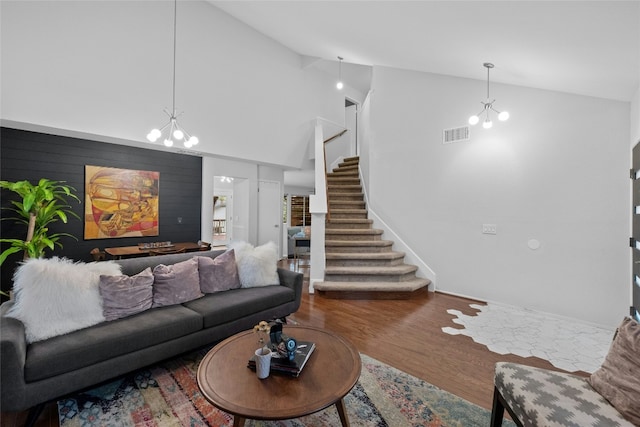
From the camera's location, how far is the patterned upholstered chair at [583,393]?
1.15 meters

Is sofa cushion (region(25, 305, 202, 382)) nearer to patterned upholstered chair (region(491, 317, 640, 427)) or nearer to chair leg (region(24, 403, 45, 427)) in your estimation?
chair leg (region(24, 403, 45, 427))

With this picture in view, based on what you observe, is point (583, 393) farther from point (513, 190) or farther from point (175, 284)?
point (513, 190)

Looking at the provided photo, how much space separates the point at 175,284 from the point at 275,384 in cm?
165

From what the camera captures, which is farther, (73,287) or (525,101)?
(525,101)

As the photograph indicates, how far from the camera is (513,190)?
3809mm

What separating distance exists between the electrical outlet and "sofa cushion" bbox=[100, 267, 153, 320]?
426 centimetres

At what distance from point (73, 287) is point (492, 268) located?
4.73 meters

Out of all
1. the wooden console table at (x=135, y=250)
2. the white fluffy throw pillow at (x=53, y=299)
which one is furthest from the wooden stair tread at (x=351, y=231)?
the white fluffy throw pillow at (x=53, y=299)

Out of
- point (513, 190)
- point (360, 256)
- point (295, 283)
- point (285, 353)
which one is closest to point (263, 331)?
point (285, 353)

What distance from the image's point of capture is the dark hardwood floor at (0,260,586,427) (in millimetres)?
2055

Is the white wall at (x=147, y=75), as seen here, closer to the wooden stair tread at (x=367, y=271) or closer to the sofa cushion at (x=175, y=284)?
the sofa cushion at (x=175, y=284)

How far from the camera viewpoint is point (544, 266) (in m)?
3.57

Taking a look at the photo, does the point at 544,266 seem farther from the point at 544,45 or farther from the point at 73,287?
the point at 73,287

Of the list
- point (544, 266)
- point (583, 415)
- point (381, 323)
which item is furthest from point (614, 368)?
point (544, 266)
